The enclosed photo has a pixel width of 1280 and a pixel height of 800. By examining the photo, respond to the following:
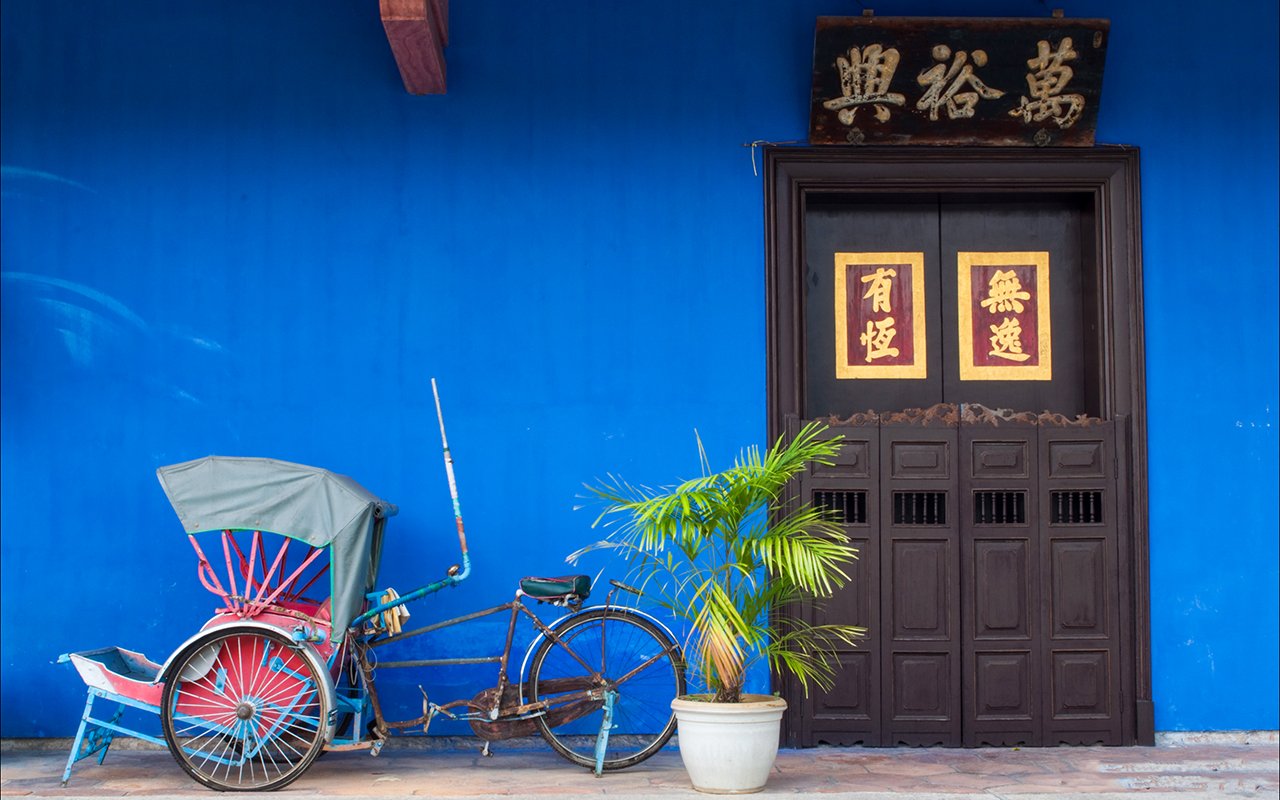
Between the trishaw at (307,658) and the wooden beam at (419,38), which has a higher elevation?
the wooden beam at (419,38)

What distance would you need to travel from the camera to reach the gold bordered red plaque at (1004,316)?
23.0 feet

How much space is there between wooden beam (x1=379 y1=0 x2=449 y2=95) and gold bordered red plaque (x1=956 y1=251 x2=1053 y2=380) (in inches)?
116

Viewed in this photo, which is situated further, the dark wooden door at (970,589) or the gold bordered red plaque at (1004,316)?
the gold bordered red plaque at (1004,316)

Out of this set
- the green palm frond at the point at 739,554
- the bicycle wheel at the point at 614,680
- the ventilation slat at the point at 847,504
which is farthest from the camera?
the ventilation slat at the point at 847,504

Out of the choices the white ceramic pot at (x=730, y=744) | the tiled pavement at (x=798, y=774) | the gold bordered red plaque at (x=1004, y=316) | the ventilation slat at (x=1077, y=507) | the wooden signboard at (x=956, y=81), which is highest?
the wooden signboard at (x=956, y=81)

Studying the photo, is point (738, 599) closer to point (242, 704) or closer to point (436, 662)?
point (436, 662)

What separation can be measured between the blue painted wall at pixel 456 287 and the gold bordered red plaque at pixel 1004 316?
57 cm

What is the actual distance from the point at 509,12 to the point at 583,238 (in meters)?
1.25

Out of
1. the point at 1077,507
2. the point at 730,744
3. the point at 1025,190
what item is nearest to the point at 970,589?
Result: the point at 1077,507

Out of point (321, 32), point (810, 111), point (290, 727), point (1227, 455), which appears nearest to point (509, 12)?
point (321, 32)

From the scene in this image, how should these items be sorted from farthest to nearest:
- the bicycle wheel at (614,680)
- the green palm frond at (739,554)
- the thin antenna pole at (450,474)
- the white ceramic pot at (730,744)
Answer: the thin antenna pole at (450,474) < the bicycle wheel at (614,680) < the green palm frond at (739,554) < the white ceramic pot at (730,744)

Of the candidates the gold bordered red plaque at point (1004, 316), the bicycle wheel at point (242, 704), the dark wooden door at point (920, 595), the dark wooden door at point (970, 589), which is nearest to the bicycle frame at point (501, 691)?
the bicycle wheel at point (242, 704)

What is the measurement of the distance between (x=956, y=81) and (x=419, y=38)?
8.82 ft

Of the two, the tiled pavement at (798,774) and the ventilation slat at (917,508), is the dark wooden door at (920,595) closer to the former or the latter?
the ventilation slat at (917,508)
